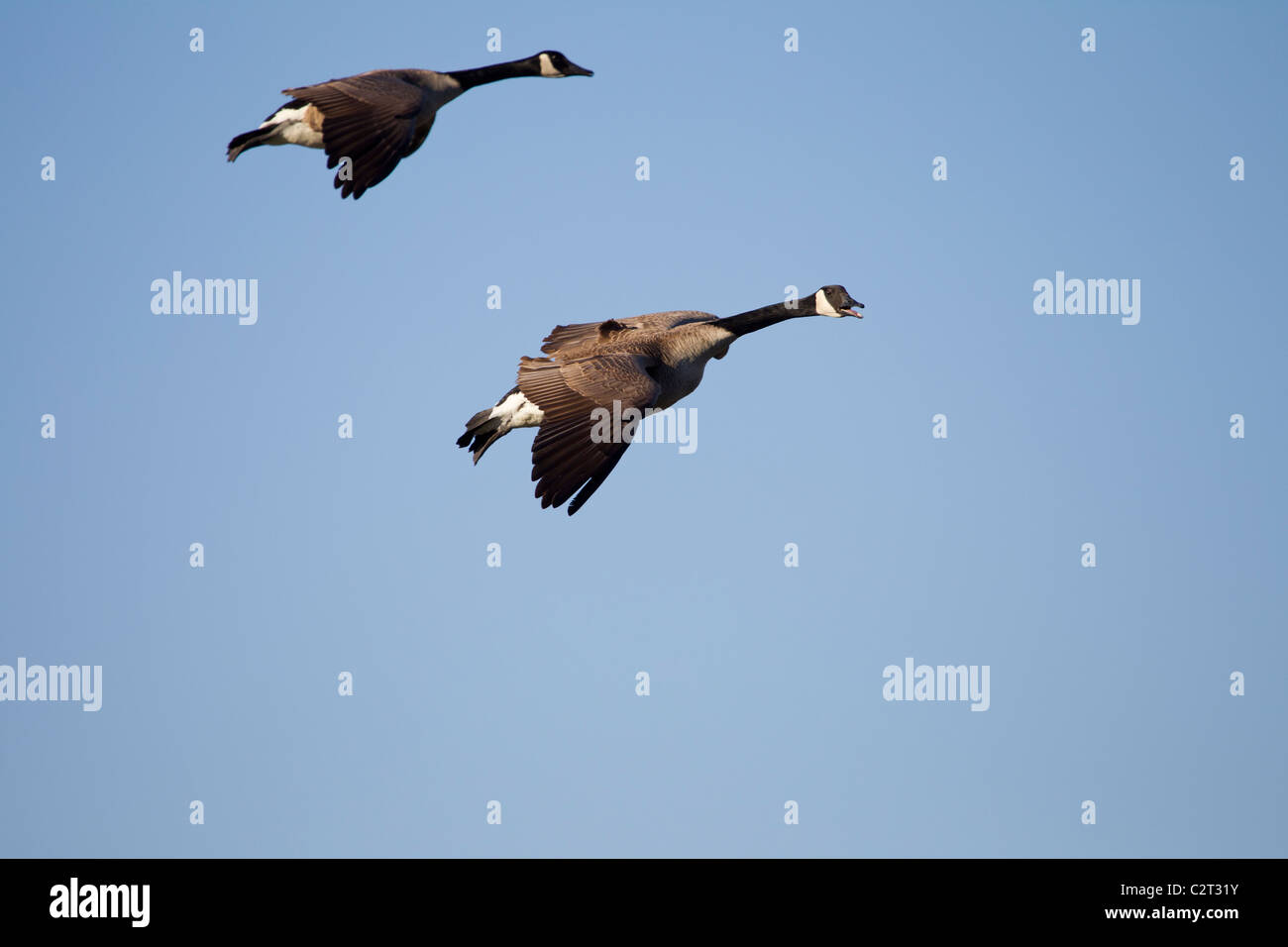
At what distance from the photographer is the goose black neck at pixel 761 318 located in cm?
2284

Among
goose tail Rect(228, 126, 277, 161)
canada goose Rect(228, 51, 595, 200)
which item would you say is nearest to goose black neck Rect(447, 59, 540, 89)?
canada goose Rect(228, 51, 595, 200)

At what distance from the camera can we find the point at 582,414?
778 inches

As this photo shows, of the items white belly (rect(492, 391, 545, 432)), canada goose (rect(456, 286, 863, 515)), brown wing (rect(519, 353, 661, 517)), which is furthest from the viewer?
white belly (rect(492, 391, 545, 432))

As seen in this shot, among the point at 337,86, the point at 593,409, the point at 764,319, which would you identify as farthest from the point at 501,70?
the point at 593,409

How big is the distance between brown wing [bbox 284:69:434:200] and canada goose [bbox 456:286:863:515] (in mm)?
3019

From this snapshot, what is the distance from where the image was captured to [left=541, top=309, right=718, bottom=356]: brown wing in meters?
22.7

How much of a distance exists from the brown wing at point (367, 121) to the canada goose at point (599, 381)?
302 centimetres

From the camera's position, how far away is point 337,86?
870 inches

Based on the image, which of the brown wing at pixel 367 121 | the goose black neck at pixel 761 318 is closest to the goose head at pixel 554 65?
the brown wing at pixel 367 121

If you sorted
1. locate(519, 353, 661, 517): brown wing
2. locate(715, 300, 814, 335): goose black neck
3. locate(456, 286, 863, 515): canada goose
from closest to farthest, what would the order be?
1. locate(519, 353, 661, 517): brown wing
2. locate(456, 286, 863, 515): canada goose
3. locate(715, 300, 814, 335): goose black neck

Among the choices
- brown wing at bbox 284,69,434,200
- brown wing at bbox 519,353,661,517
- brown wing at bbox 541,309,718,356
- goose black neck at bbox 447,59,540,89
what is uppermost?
goose black neck at bbox 447,59,540,89

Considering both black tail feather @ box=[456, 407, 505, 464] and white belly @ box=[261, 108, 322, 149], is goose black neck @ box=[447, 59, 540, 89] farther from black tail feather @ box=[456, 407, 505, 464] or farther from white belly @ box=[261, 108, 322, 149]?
black tail feather @ box=[456, 407, 505, 464]

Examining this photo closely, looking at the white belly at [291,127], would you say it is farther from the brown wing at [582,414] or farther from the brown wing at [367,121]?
the brown wing at [582,414]

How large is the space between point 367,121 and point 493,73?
398 cm
